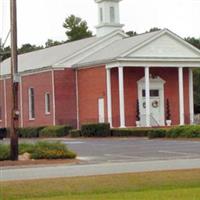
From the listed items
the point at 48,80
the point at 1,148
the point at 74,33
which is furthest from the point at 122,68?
the point at 74,33

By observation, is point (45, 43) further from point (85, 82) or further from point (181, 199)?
point (181, 199)

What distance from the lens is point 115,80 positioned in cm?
5547

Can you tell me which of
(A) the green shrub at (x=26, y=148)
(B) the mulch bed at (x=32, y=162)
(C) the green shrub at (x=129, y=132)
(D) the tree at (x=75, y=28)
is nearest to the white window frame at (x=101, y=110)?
(C) the green shrub at (x=129, y=132)

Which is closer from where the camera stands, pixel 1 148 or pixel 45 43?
pixel 1 148

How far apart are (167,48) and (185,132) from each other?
1545 centimetres

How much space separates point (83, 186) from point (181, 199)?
3292 mm

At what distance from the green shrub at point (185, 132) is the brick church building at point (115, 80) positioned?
10.8 m

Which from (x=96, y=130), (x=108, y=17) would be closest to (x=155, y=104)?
(x=96, y=130)

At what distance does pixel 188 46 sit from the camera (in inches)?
2219

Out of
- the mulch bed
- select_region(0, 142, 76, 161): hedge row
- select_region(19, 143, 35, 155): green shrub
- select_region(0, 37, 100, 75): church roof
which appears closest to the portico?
select_region(0, 37, 100, 75): church roof

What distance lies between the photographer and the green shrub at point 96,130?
49.8 metres

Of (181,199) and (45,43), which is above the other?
(45,43)

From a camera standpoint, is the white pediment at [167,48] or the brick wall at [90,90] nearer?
the white pediment at [167,48]

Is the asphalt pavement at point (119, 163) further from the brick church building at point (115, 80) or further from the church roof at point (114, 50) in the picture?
the church roof at point (114, 50)
